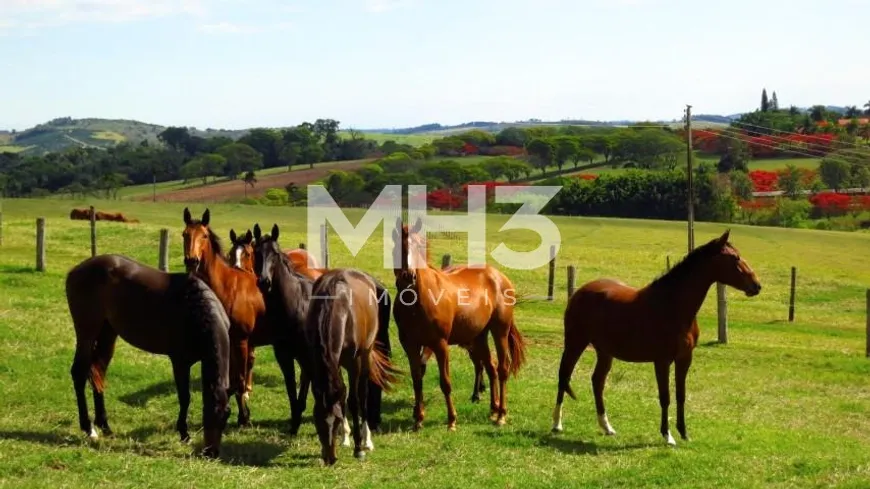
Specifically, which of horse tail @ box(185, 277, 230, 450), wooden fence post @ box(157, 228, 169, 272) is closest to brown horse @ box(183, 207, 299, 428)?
A: horse tail @ box(185, 277, 230, 450)

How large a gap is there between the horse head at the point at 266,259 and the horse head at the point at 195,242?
61 cm

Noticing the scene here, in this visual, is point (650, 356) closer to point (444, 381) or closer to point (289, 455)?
point (444, 381)

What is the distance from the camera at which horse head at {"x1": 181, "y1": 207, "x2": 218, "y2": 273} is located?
9.93 m

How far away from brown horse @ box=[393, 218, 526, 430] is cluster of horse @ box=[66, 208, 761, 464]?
0.02m

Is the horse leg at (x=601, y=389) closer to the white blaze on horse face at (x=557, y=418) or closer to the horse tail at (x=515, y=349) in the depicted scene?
the white blaze on horse face at (x=557, y=418)

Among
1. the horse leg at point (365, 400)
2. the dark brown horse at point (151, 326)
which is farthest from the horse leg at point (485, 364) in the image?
the dark brown horse at point (151, 326)

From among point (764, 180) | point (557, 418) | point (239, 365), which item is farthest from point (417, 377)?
point (764, 180)

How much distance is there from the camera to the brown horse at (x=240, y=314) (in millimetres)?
10461

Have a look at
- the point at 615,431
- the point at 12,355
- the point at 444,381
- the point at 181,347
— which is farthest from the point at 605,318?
the point at 12,355

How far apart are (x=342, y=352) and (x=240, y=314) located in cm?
152

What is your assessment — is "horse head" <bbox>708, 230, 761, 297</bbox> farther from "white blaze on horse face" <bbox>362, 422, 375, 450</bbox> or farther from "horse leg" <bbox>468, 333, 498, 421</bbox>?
"white blaze on horse face" <bbox>362, 422, 375, 450</bbox>

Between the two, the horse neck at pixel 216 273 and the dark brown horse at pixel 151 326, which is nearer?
the dark brown horse at pixel 151 326

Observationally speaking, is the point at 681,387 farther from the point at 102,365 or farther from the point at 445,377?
the point at 102,365

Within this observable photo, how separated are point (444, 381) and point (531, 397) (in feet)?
7.12
